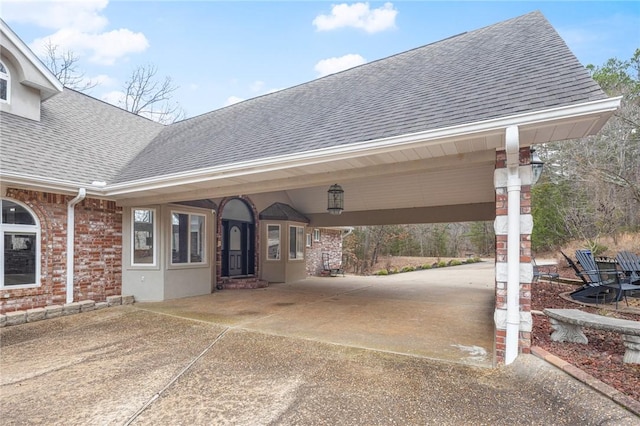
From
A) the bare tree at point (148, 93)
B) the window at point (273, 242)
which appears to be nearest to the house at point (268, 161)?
the window at point (273, 242)

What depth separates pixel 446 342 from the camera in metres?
4.97

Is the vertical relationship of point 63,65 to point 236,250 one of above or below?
above

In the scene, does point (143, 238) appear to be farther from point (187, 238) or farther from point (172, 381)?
point (172, 381)

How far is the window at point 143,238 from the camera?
8.04 m

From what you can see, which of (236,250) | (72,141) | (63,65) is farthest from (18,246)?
(63,65)

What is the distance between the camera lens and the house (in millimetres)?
3867

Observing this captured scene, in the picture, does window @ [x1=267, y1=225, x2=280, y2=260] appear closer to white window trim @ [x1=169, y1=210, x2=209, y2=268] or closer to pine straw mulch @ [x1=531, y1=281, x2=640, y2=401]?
white window trim @ [x1=169, y1=210, x2=209, y2=268]

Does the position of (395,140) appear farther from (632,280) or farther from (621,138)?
(621,138)

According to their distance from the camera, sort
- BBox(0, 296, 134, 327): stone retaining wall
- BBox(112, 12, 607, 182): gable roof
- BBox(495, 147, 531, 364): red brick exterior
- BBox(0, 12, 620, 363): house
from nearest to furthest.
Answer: BBox(495, 147, 531, 364): red brick exterior < BBox(0, 12, 620, 363): house < BBox(112, 12, 607, 182): gable roof < BBox(0, 296, 134, 327): stone retaining wall

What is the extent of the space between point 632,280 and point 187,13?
12107mm

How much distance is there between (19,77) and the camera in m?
7.61

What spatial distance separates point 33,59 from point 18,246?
173 inches

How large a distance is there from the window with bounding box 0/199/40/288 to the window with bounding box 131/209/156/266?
183cm

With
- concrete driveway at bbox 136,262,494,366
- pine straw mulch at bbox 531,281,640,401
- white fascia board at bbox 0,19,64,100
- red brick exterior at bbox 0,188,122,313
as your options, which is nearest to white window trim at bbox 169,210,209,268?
concrete driveway at bbox 136,262,494,366
